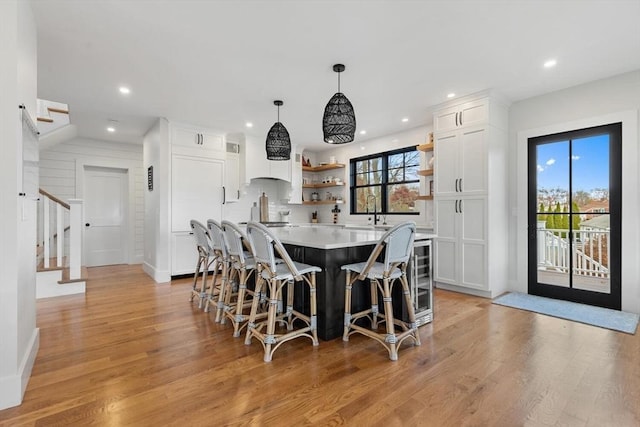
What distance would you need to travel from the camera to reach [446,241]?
4312 millimetres

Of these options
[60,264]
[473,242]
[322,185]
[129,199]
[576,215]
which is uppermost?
[322,185]

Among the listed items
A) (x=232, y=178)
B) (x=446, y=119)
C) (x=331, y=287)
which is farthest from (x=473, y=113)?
(x=232, y=178)

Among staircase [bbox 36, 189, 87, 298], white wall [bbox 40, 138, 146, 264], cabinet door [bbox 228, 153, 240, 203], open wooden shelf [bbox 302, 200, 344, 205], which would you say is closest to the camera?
staircase [bbox 36, 189, 87, 298]

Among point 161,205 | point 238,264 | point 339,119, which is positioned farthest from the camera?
point 161,205

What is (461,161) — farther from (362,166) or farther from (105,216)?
(105,216)

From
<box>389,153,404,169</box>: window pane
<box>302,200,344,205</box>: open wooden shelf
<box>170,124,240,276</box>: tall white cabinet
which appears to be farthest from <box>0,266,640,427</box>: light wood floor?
<box>302,200,344,205</box>: open wooden shelf

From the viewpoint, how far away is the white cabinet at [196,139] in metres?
4.98

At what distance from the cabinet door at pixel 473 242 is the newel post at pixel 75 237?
515 cm

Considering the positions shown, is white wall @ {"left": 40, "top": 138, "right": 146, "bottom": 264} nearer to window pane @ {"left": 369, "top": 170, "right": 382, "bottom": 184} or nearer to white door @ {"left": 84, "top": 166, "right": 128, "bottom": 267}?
white door @ {"left": 84, "top": 166, "right": 128, "bottom": 267}

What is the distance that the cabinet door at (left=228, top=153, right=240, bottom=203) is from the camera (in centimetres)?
561

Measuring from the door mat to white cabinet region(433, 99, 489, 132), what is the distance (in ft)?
7.34

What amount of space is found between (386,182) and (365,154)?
2.51 ft

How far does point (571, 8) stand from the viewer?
2246mm

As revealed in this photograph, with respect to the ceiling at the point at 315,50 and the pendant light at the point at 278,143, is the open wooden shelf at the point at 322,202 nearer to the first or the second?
the ceiling at the point at 315,50
